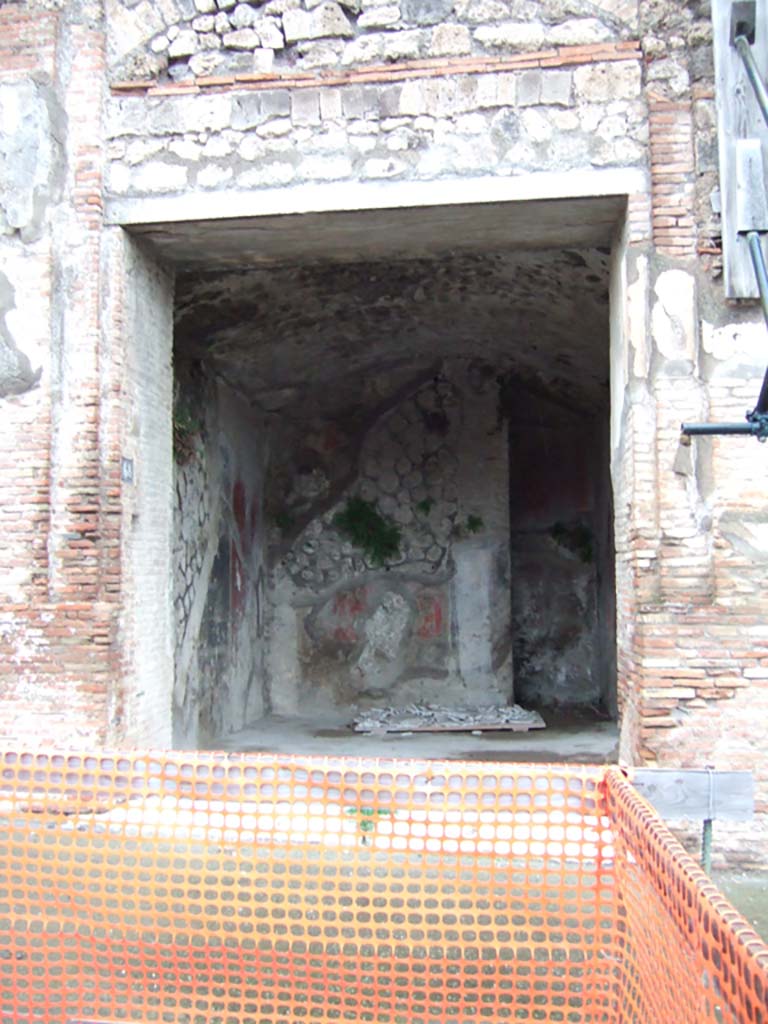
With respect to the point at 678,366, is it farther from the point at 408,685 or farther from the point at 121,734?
the point at 408,685

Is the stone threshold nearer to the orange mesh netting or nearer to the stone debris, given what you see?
the orange mesh netting

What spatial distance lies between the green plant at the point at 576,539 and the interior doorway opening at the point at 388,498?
25 mm

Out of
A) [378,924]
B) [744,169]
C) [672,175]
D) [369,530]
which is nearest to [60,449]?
[378,924]

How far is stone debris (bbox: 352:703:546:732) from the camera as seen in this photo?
953 cm

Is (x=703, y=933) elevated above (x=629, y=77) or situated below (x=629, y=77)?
below

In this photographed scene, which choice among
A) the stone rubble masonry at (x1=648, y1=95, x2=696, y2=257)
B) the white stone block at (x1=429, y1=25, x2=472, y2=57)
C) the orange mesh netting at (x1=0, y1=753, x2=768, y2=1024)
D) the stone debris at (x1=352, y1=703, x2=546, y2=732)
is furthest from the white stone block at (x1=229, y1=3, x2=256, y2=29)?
the stone debris at (x1=352, y1=703, x2=546, y2=732)

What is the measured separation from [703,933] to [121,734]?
14.1 feet

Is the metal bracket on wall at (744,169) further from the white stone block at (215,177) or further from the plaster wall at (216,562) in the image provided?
the plaster wall at (216,562)

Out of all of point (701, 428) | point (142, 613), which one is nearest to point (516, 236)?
point (701, 428)

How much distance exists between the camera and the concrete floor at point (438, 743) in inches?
322

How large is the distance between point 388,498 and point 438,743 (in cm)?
316

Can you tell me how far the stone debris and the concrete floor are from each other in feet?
0.33

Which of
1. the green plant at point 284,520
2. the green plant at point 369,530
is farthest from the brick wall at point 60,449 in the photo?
the green plant at point 369,530

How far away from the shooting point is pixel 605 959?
9.81 feet
